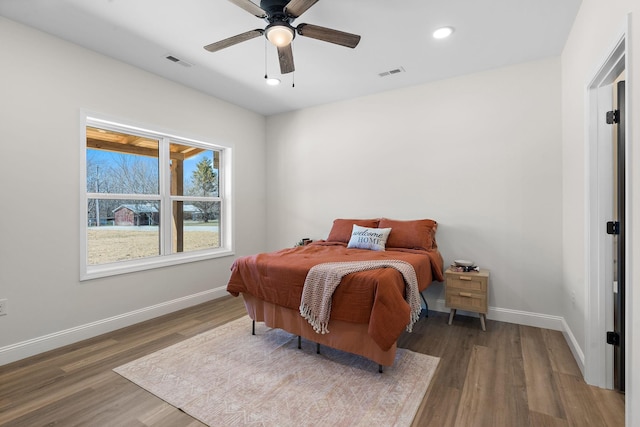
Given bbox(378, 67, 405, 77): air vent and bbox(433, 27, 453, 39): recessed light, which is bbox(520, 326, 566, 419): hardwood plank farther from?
bbox(378, 67, 405, 77): air vent

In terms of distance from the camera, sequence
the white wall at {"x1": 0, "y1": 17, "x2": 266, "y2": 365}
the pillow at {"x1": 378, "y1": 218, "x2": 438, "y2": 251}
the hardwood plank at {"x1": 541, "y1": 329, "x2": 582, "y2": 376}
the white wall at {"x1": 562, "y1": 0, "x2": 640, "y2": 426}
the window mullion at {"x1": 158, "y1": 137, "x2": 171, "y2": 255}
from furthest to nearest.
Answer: the window mullion at {"x1": 158, "y1": 137, "x2": 171, "y2": 255}
the pillow at {"x1": 378, "y1": 218, "x2": 438, "y2": 251}
the white wall at {"x1": 0, "y1": 17, "x2": 266, "y2": 365}
the hardwood plank at {"x1": 541, "y1": 329, "x2": 582, "y2": 376}
the white wall at {"x1": 562, "y1": 0, "x2": 640, "y2": 426}

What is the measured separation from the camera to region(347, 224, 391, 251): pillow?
332cm

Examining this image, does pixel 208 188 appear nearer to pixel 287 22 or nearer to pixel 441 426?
pixel 287 22

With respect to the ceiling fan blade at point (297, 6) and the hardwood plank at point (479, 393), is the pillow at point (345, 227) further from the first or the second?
the ceiling fan blade at point (297, 6)

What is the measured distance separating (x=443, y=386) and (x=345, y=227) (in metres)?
2.13

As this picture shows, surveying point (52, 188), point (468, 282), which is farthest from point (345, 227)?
point (52, 188)

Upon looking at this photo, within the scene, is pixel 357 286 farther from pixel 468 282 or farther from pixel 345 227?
pixel 345 227

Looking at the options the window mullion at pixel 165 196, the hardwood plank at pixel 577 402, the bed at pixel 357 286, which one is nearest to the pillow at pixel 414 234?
the bed at pixel 357 286

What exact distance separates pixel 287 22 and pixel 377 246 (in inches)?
88.2

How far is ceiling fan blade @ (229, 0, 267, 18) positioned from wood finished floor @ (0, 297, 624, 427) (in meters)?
2.53

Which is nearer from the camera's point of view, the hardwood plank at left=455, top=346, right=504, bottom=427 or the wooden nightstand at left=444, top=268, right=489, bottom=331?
the hardwood plank at left=455, top=346, right=504, bottom=427

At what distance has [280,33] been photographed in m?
2.11

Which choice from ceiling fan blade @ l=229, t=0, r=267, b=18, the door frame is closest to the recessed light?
the door frame

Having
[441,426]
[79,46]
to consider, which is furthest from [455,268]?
[79,46]
